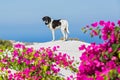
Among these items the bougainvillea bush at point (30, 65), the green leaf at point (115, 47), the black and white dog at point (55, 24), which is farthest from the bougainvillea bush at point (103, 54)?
the black and white dog at point (55, 24)

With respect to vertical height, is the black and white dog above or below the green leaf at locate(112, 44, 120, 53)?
above

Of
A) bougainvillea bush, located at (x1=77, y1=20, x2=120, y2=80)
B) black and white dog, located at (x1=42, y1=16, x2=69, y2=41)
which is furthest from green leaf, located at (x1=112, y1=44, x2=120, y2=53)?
black and white dog, located at (x1=42, y1=16, x2=69, y2=41)

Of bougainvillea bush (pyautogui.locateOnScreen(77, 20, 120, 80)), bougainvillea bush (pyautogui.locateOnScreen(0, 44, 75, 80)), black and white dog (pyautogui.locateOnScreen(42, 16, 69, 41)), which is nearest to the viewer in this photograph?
bougainvillea bush (pyautogui.locateOnScreen(77, 20, 120, 80))

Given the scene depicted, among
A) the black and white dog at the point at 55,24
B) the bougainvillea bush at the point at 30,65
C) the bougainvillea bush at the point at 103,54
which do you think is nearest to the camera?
the bougainvillea bush at the point at 103,54

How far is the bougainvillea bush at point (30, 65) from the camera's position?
11547mm

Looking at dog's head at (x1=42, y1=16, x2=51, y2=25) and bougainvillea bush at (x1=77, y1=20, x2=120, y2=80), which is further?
dog's head at (x1=42, y1=16, x2=51, y2=25)

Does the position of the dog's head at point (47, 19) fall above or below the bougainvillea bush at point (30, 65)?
above

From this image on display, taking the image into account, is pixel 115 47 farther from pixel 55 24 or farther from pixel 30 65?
pixel 55 24

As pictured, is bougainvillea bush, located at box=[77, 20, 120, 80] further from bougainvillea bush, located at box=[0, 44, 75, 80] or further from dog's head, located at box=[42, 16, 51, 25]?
dog's head, located at box=[42, 16, 51, 25]

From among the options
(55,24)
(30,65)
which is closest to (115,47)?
(30,65)

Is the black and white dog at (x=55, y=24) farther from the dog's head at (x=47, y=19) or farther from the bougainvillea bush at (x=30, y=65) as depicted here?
the bougainvillea bush at (x=30, y=65)

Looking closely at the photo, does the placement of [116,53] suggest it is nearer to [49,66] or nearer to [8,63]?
[49,66]

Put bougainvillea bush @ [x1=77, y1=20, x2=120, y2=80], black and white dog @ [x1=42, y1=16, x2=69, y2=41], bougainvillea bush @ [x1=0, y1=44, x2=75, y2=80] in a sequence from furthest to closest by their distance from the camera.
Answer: black and white dog @ [x1=42, y1=16, x2=69, y2=41], bougainvillea bush @ [x1=0, y1=44, x2=75, y2=80], bougainvillea bush @ [x1=77, y1=20, x2=120, y2=80]

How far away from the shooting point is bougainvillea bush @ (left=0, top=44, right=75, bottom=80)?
11.5 m
